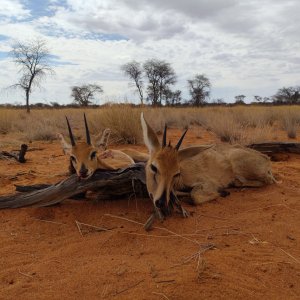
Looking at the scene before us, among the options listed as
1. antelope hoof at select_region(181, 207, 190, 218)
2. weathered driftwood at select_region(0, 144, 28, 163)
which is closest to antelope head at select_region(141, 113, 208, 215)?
antelope hoof at select_region(181, 207, 190, 218)

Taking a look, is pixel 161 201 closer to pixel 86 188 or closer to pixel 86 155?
pixel 86 188

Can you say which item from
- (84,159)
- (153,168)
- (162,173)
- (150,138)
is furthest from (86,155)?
(162,173)

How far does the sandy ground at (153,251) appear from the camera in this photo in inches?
108

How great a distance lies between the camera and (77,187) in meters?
4.51

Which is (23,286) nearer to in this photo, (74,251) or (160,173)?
(74,251)

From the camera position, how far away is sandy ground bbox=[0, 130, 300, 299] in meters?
2.75

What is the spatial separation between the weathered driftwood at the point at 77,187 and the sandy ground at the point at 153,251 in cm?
12

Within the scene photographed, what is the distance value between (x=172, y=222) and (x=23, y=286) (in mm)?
1806

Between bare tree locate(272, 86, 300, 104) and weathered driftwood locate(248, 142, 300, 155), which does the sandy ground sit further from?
bare tree locate(272, 86, 300, 104)

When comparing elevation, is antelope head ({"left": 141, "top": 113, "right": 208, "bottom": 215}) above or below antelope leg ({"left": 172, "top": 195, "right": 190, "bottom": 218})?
above

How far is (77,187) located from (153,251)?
1.51 metres

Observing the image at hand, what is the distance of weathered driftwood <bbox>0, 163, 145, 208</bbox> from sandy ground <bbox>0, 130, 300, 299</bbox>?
0.12 m

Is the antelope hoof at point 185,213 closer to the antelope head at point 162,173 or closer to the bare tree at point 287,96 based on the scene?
the antelope head at point 162,173

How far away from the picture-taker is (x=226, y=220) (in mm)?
4285
